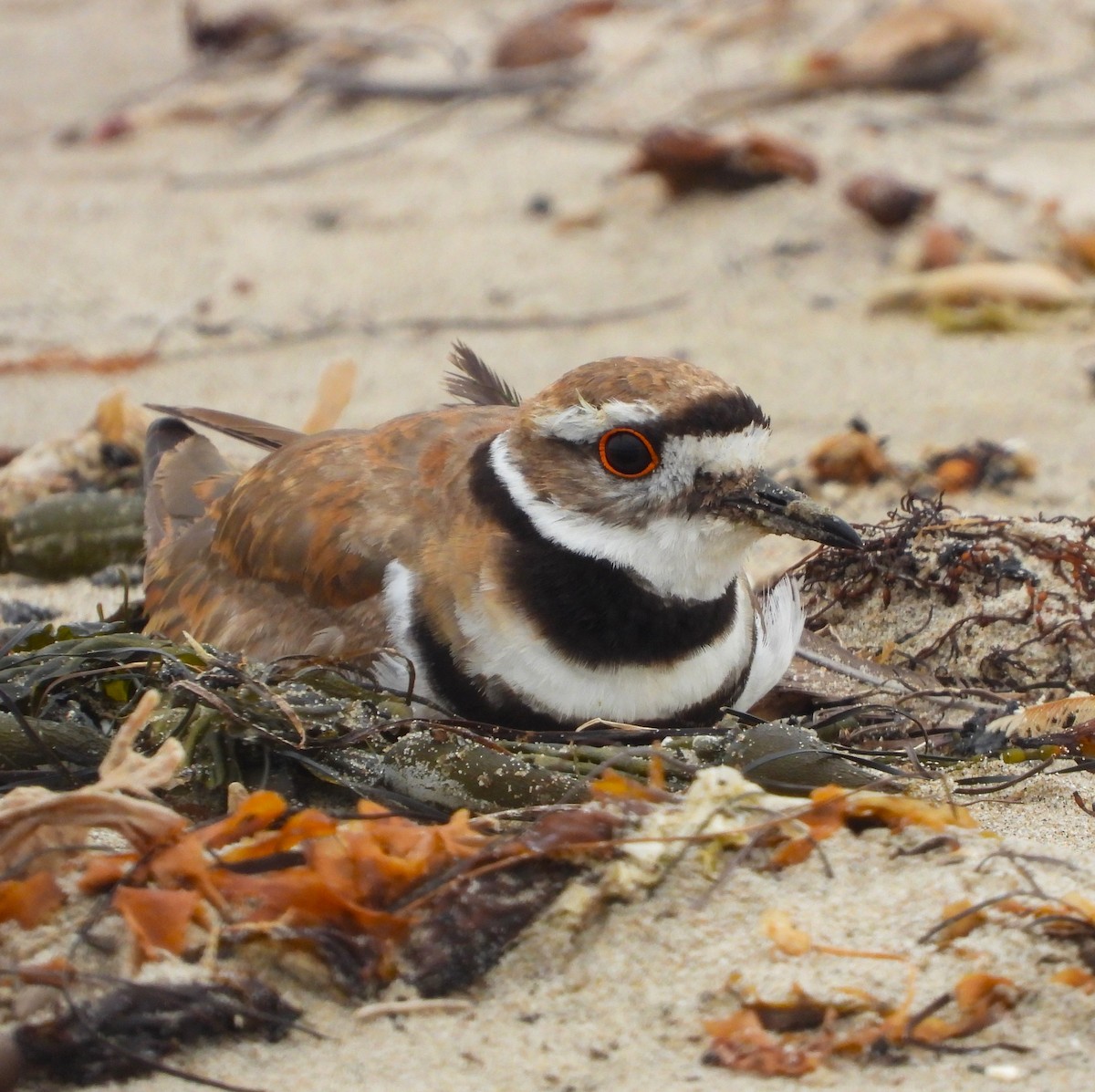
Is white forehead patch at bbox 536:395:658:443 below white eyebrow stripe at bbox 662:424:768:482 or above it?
above

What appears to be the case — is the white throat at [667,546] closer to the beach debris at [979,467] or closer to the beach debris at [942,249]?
the beach debris at [979,467]

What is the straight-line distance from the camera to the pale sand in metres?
2.73

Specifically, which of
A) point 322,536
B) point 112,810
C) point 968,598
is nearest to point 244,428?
point 322,536

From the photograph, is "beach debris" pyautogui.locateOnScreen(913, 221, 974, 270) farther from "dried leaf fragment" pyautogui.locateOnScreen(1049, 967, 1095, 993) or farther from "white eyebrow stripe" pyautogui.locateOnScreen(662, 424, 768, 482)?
"dried leaf fragment" pyautogui.locateOnScreen(1049, 967, 1095, 993)

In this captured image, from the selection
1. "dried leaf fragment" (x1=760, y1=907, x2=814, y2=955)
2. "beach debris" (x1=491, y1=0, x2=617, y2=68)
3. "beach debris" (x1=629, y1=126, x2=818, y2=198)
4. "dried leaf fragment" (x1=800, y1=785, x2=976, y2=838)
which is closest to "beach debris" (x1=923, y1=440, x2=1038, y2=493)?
"dried leaf fragment" (x1=800, y1=785, x2=976, y2=838)

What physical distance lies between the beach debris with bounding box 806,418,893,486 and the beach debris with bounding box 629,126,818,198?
2.83 meters

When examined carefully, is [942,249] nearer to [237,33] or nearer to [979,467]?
[979,467]

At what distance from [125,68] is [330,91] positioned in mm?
2147

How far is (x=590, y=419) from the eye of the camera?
2.97 metres

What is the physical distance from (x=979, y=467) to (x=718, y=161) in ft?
9.81

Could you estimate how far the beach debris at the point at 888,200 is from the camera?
6879 mm

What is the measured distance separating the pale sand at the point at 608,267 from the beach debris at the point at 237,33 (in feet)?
0.92

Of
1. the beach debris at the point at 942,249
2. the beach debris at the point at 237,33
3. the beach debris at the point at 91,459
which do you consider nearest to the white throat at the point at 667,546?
the beach debris at the point at 91,459

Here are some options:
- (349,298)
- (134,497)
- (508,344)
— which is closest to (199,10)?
(349,298)
